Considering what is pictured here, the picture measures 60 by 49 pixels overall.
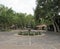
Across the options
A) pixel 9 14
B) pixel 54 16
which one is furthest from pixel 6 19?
pixel 54 16

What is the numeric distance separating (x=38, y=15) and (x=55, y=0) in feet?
27.4

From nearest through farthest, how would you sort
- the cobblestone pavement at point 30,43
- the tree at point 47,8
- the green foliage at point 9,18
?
the cobblestone pavement at point 30,43
the tree at point 47,8
the green foliage at point 9,18

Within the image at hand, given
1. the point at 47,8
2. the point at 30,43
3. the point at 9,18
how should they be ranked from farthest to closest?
the point at 9,18, the point at 47,8, the point at 30,43

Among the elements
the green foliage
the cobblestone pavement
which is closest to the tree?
the green foliage

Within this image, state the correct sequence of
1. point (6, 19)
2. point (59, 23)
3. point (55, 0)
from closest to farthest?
point (55, 0) → point (59, 23) → point (6, 19)

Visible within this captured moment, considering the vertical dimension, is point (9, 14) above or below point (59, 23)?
above

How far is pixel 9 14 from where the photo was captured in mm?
72875

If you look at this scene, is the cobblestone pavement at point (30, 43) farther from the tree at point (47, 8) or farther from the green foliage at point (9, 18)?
the green foliage at point (9, 18)

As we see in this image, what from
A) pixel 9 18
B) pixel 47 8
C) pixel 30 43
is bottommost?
pixel 30 43

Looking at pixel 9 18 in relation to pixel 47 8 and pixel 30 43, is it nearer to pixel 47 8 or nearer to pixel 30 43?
pixel 47 8

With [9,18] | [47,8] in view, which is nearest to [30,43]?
[47,8]

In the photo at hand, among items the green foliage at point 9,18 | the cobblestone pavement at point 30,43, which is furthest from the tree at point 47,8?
the cobblestone pavement at point 30,43

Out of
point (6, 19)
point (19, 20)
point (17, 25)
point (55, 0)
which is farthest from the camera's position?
point (17, 25)

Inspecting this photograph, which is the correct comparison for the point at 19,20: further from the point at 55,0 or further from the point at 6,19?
the point at 55,0
